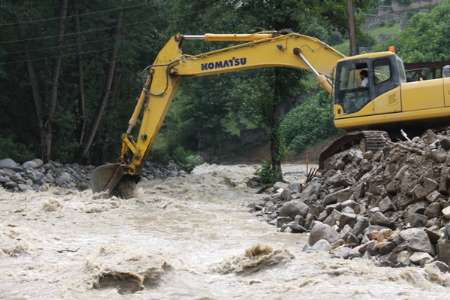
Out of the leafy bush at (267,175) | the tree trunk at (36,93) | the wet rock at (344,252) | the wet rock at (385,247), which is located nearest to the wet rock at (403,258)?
the wet rock at (385,247)

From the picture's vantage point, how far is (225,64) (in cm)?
1744

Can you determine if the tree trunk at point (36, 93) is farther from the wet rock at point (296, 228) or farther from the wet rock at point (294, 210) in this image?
the wet rock at point (296, 228)

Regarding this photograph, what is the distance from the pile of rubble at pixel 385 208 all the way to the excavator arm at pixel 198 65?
3.26 m

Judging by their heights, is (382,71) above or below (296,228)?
above

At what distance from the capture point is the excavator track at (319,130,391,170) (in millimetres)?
13914

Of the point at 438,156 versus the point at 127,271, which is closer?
the point at 127,271

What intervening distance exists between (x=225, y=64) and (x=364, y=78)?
3.96 metres

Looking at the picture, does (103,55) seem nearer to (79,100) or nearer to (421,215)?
(79,100)

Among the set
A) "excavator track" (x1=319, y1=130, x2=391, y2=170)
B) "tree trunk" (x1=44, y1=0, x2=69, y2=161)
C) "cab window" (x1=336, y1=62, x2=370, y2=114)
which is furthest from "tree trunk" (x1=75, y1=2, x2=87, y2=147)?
"cab window" (x1=336, y1=62, x2=370, y2=114)

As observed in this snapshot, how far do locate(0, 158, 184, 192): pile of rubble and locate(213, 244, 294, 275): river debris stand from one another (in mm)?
12405

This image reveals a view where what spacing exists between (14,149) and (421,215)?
17.3 metres

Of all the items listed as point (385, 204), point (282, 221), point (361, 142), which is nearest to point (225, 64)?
point (361, 142)

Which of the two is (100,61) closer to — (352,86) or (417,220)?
(352,86)

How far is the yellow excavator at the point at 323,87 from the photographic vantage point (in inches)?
554
